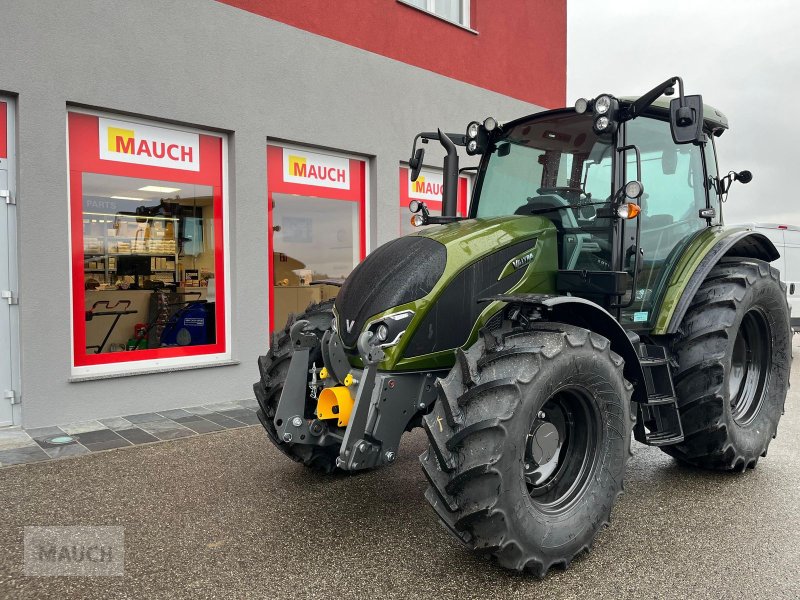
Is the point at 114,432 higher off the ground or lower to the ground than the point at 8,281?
lower

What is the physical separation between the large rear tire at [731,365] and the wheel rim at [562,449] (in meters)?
1.09

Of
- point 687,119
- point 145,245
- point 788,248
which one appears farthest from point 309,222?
point 788,248

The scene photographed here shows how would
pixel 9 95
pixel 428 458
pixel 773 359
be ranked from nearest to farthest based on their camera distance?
1. pixel 428 458
2. pixel 773 359
3. pixel 9 95

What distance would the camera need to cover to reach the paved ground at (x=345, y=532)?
2.80 meters

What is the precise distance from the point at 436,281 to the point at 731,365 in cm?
241

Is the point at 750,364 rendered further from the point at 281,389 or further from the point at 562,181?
the point at 281,389

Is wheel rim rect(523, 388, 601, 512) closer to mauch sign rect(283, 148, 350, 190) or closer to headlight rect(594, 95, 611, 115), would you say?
headlight rect(594, 95, 611, 115)

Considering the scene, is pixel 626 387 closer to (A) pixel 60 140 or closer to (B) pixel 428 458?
(B) pixel 428 458

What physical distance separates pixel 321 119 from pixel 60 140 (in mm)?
2882

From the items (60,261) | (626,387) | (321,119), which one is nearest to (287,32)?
(321,119)

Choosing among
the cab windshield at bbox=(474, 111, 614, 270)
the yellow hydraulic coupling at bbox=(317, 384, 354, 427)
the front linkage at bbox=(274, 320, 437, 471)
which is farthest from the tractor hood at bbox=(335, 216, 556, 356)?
the cab windshield at bbox=(474, 111, 614, 270)

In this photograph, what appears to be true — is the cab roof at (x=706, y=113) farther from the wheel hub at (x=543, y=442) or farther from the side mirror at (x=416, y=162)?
the wheel hub at (x=543, y=442)

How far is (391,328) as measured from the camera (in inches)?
125

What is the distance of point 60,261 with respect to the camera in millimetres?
5641
